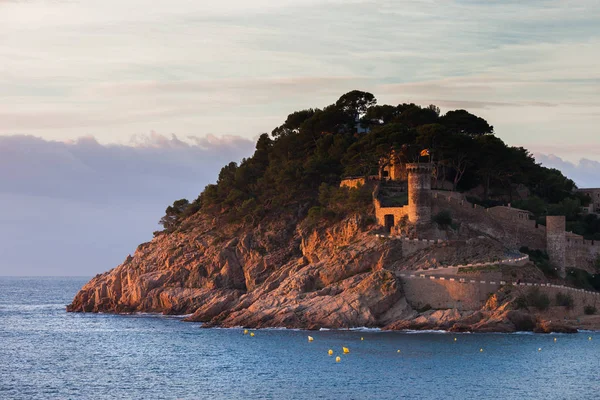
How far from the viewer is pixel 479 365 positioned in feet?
220

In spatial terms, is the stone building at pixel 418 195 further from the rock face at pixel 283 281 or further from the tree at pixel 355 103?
the tree at pixel 355 103

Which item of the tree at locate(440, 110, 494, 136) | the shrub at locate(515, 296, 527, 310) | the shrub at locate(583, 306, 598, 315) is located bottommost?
the shrub at locate(583, 306, 598, 315)

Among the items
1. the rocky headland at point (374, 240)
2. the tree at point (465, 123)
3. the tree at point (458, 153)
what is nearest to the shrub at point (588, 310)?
the rocky headland at point (374, 240)

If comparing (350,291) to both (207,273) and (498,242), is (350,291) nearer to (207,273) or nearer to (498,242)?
(498,242)

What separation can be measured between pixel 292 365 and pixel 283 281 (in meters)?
23.8

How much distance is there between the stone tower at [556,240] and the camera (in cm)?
8888

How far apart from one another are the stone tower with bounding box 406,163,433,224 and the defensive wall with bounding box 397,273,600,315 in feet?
22.2

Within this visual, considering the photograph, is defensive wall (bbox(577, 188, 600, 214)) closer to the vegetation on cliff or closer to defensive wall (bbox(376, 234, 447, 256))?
the vegetation on cliff

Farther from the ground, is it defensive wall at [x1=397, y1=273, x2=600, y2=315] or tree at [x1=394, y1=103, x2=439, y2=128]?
tree at [x1=394, y1=103, x2=439, y2=128]

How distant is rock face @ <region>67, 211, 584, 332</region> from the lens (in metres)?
83.4

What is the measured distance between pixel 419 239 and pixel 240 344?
722 inches

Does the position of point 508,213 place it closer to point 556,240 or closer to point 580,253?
point 556,240

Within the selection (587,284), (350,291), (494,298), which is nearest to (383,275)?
(350,291)

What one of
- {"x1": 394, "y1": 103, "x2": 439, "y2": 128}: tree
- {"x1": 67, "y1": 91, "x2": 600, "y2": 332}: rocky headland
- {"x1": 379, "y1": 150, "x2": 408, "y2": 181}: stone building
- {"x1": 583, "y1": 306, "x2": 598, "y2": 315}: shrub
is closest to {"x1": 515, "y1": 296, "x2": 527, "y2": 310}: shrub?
{"x1": 67, "y1": 91, "x2": 600, "y2": 332}: rocky headland
